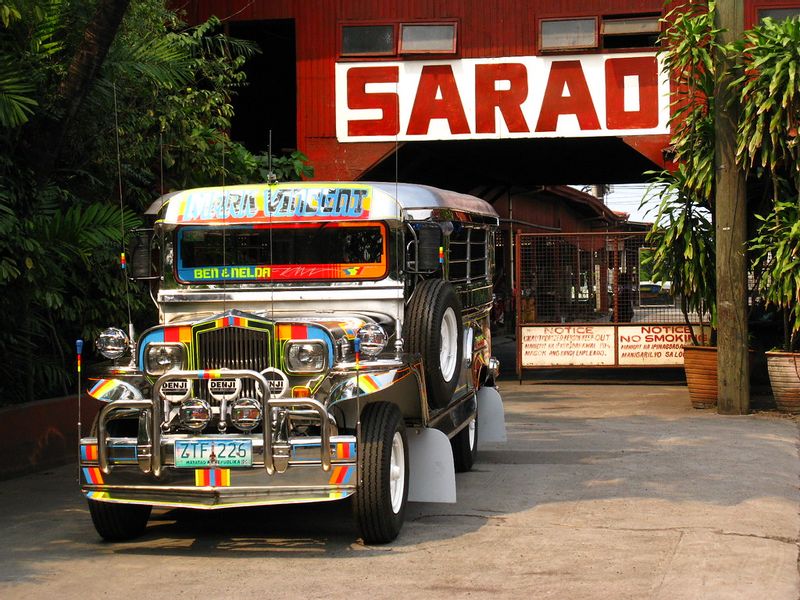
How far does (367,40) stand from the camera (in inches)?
722

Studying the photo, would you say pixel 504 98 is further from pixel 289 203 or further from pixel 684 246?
pixel 289 203

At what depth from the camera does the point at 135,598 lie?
20.2 feet

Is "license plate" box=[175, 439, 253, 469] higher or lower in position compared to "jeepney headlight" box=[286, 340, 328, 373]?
lower

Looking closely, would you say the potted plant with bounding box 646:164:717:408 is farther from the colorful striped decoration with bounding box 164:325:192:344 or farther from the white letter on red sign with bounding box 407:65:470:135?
the colorful striped decoration with bounding box 164:325:192:344

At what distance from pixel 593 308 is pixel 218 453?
1181 centimetres

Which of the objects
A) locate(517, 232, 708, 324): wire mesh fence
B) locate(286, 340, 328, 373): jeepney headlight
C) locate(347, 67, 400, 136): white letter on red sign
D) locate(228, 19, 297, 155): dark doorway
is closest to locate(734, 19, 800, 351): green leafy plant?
locate(517, 232, 708, 324): wire mesh fence

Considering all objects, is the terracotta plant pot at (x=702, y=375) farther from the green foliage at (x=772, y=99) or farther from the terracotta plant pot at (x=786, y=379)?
the green foliage at (x=772, y=99)

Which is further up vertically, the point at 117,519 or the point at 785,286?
the point at 785,286

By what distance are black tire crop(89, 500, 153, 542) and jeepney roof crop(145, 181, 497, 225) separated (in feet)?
7.21

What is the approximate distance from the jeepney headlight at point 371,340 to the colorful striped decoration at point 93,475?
1760 mm

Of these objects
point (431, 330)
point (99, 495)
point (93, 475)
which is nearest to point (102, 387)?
point (93, 475)

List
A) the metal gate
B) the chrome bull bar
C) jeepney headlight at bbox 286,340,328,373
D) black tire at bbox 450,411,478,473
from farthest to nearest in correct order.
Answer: the metal gate < black tire at bbox 450,411,478,473 < jeepney headlight at bbox 286,340,328,373 < the chrome bull bar

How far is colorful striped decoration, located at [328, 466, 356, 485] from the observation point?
6.90 meters

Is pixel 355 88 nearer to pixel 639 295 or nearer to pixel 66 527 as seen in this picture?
pixel 639 295
